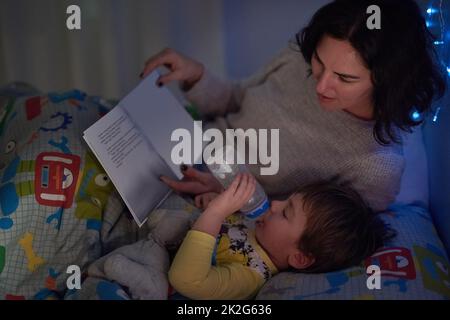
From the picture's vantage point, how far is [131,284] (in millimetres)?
919

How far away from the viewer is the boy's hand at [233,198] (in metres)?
0.98

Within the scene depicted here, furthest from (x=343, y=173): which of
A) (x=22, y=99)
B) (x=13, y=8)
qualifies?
(x=13, y=8)

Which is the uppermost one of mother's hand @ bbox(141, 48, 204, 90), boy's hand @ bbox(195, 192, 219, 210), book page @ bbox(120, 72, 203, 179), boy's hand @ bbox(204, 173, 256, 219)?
mother's hand @ bbox(141, 48, 204, 90)

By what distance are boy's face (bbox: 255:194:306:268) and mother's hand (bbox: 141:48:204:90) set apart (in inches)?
18.6

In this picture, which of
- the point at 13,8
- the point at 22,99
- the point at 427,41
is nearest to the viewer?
the point at 427,41

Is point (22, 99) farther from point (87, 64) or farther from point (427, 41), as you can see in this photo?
point (427, 41)

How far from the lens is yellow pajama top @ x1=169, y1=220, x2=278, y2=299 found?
3.02 feet

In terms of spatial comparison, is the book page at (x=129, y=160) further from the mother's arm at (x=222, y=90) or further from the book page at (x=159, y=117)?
the mother's arm at (x=222, y=90)

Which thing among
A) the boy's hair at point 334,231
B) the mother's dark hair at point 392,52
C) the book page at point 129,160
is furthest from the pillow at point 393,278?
the book page at point 129,160


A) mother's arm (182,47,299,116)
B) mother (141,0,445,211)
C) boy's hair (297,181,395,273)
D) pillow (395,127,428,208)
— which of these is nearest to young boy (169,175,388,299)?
boy's hair (297,181,395,273)

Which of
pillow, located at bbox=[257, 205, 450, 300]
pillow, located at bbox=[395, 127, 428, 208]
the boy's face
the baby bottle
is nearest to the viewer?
pillow, located at bbox=[257, 205, 450, 300]

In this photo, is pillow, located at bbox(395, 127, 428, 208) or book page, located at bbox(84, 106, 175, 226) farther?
pillow, located at bbox(395, 127, 428, 208)

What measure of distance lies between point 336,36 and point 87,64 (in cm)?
115

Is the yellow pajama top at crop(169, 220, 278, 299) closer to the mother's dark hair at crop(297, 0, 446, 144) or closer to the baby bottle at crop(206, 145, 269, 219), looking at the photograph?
the baby bottle at crop(206, 145, 269, 219)
